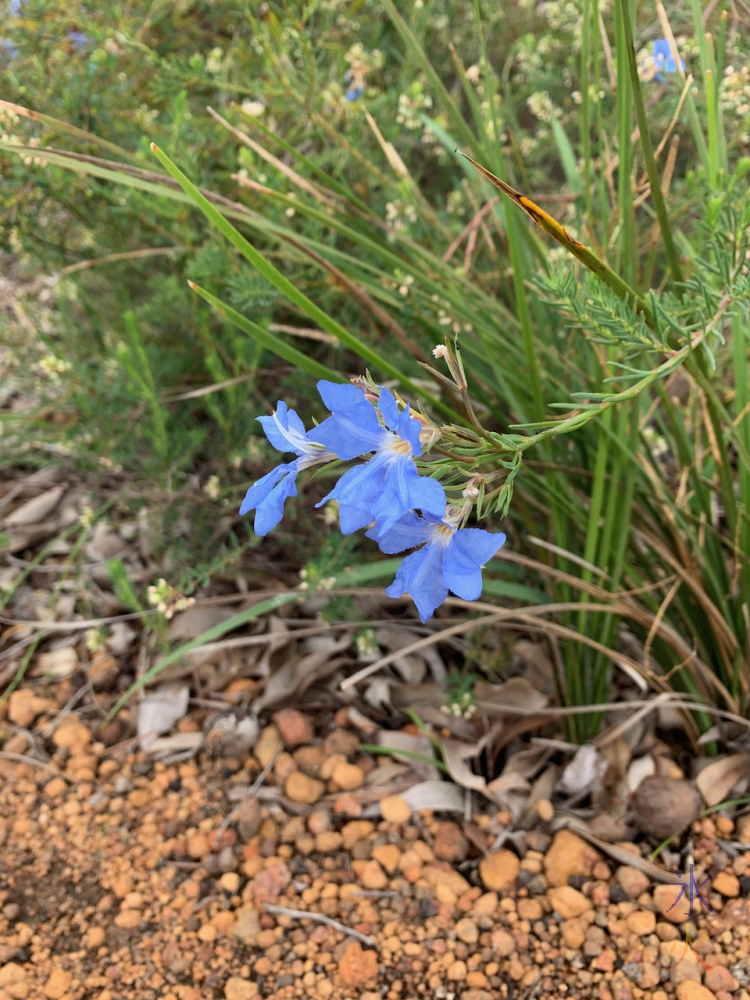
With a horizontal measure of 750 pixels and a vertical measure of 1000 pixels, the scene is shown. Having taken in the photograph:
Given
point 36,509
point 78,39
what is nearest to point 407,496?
point 36,509

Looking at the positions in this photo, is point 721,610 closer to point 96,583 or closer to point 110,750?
point 110,750

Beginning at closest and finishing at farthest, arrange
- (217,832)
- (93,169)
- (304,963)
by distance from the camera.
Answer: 1. (93,169)
2. (304,963)
3. (217,832)

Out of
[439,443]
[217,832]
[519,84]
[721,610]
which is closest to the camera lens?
[439,443]

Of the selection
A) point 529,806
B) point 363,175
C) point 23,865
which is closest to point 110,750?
point 23,865

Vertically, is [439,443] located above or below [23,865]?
above

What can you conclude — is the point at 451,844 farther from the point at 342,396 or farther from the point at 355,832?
the point at 342,396

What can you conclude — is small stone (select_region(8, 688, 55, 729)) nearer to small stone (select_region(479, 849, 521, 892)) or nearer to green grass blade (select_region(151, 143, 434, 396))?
small stone (select_region(479, 849, 521, 892))

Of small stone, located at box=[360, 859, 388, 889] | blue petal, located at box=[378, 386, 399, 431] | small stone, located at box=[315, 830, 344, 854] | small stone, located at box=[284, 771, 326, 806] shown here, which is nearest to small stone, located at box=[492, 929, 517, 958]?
small stone, located at box=[360, 859, 388, 889]
